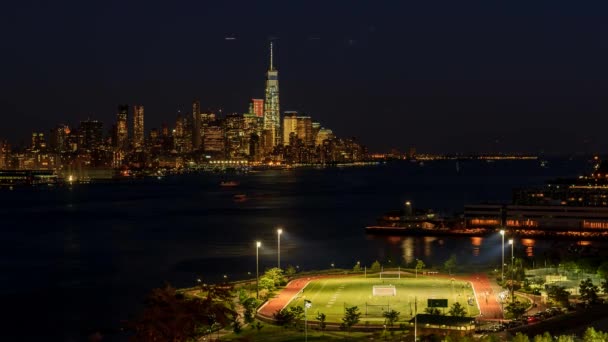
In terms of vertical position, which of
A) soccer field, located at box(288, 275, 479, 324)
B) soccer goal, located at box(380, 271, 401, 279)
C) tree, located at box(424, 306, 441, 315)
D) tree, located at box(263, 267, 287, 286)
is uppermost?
tree, located at box(263, 267, 287, 286)

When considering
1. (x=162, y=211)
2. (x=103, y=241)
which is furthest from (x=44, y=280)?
(x=162, y=211)

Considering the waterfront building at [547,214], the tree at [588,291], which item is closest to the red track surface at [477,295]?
the tree at [588,291]

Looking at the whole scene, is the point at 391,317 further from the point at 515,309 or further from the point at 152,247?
the point at 152,247

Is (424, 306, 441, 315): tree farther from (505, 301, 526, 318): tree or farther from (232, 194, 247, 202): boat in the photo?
(232, 194, 247, 202): boat

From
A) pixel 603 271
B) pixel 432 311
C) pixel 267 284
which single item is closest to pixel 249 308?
pixel 267 284

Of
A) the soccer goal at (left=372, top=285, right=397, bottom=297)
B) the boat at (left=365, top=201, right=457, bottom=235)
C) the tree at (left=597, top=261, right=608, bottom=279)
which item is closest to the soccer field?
the soccer goal at (left=372, top=285, right=397, bottom=297)

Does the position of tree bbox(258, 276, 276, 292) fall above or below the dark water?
above

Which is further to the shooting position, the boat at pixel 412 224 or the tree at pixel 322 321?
the boat at pixel 412 224

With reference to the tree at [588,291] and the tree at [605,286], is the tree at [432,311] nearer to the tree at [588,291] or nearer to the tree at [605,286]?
the tree at [588,291]
